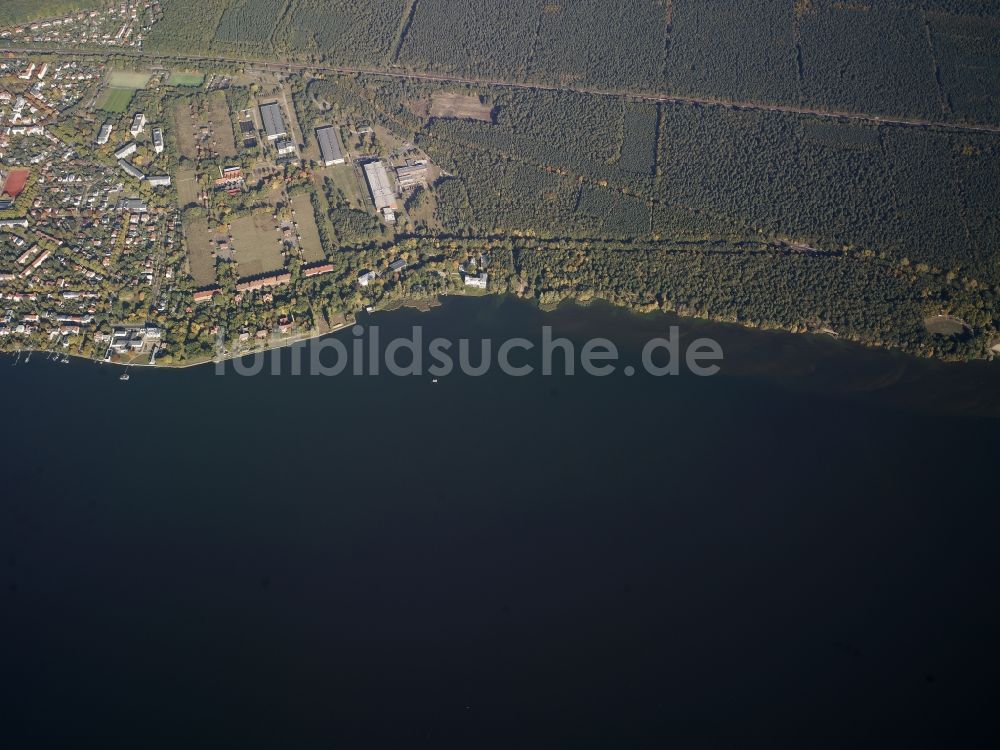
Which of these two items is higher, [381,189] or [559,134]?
[559,134]

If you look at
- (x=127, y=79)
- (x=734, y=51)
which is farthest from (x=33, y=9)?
(x=734, y=51)

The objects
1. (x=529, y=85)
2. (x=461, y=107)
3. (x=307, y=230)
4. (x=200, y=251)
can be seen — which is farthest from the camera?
(x=529, y=85)

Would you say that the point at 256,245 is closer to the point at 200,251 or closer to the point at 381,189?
the point at 200,251

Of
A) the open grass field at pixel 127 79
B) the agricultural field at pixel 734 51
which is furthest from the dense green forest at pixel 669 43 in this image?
the open grass field at pixel 127 79

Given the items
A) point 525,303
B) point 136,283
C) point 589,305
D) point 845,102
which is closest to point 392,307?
point 525,303

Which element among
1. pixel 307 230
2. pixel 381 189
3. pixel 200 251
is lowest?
pixel 200 251

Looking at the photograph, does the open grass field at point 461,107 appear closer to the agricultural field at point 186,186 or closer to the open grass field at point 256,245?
the open grass field at point 256,245

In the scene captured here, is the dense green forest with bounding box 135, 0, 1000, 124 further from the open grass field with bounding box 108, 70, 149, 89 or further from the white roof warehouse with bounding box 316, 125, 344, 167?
the white roof warehouse with bounding box 316, 125, 344, 167

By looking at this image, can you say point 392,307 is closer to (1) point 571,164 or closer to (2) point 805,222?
(1) point 571,164
